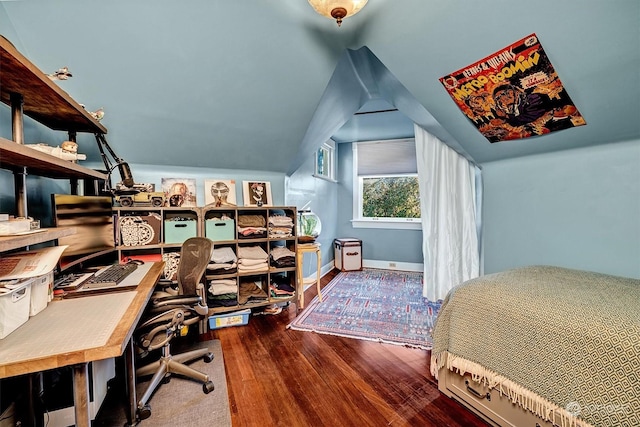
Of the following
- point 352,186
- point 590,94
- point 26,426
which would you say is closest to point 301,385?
point 26,426

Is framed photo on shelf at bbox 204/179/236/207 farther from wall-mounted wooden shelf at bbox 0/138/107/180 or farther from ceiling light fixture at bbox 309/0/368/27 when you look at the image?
ceiling light fixture at bbox 309/0/368/27

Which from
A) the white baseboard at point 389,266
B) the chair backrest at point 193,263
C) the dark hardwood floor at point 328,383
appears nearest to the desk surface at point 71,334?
Answer: the chair backrest at point 193,263

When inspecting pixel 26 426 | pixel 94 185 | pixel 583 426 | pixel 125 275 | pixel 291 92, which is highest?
pixel 291 92

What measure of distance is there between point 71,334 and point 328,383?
138 centimetres

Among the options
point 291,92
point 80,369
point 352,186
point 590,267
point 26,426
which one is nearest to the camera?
point 80,369

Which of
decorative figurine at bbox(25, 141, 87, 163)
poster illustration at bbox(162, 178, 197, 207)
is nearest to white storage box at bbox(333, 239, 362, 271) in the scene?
poster illustration at bbox(162, 178, 197, 207)

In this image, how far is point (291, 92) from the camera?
230cm

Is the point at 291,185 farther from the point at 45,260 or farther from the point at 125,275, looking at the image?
the point at 45,260

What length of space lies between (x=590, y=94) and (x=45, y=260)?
2828 millimetres

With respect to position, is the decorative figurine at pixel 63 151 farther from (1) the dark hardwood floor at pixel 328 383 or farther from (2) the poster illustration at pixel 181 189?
(1) the dark hardwood floor at pixel 328 383

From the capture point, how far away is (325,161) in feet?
15.1

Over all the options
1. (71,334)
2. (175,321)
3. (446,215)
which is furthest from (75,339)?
(446,215)

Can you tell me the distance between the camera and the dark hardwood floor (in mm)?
1437

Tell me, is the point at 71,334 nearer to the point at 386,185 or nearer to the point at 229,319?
the point at 229,319
